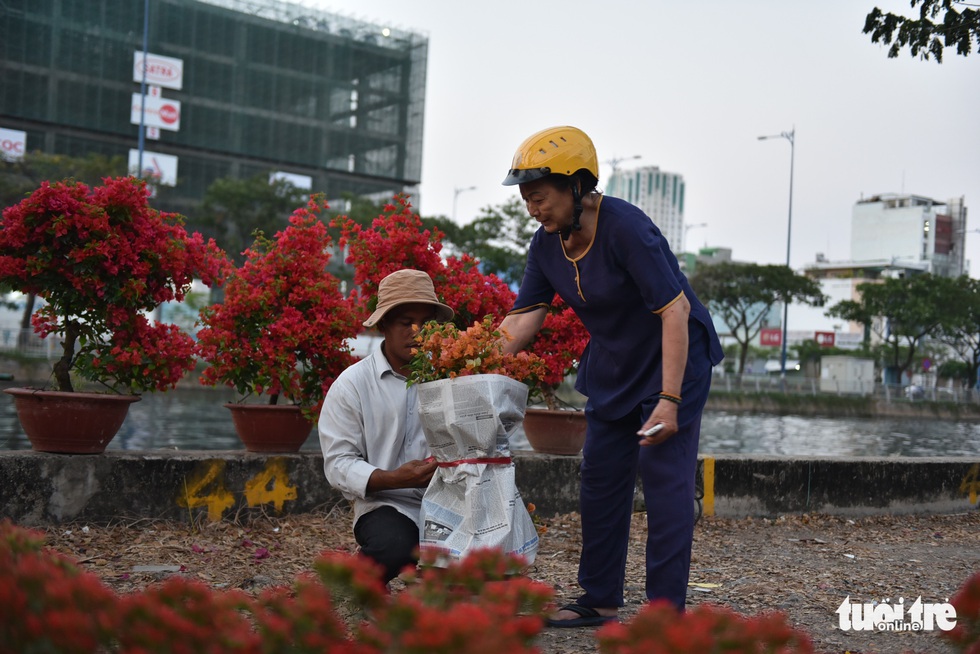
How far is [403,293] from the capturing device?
10.8 feet

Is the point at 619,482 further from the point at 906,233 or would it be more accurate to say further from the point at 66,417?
the point at 906,233

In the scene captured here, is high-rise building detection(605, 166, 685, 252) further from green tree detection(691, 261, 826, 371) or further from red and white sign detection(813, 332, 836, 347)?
green tree detection(691, 261, 826, 371)

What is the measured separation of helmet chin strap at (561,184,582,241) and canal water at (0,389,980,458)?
20.4 feet

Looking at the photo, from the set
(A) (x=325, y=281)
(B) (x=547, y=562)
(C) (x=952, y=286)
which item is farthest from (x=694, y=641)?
(C) (x=952, y=286)

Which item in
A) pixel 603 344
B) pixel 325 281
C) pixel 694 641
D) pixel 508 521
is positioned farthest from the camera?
pixel 325 281

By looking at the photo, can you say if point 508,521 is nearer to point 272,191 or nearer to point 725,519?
point 725,519

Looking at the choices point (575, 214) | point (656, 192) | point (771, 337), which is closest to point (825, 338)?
point (771, 337)

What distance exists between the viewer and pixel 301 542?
15.9 ft

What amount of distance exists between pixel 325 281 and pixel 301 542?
1.51 m

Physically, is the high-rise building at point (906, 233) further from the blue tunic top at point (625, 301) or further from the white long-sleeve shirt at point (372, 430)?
the white long-sleeve shirt at point (372, 430)

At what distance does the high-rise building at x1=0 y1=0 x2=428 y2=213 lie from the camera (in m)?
55.8

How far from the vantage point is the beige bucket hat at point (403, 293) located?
326 centimetres

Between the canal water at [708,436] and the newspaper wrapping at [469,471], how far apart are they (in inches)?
256

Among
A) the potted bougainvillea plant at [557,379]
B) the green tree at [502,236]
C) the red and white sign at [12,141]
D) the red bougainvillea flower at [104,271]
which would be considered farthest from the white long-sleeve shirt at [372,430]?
the red and white sign at [12,141]
